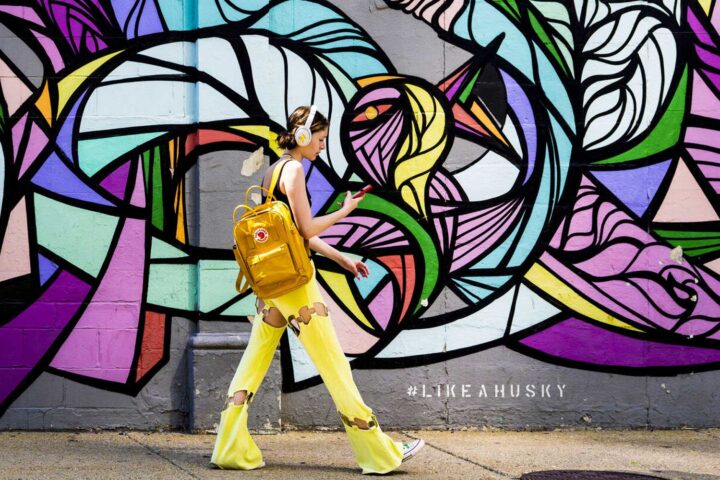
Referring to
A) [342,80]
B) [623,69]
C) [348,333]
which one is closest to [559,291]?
[348,333]

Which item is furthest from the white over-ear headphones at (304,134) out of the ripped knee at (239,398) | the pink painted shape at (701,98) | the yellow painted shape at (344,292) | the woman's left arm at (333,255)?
the pink painted shape at (701,98)

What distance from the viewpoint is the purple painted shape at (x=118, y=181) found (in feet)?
23.3

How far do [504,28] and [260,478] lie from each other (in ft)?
11.5

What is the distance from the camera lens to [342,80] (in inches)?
287

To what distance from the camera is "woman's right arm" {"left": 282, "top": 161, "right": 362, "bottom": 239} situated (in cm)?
568

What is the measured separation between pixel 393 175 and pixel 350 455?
6.36 feet

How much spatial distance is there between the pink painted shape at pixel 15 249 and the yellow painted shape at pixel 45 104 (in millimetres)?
558

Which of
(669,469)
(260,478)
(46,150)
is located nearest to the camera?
(260,478)

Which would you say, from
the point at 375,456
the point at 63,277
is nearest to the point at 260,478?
the point at 375,456

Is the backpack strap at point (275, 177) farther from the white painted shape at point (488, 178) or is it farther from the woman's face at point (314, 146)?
the white painted shape at point (488, 178)

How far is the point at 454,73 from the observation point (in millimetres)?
7367

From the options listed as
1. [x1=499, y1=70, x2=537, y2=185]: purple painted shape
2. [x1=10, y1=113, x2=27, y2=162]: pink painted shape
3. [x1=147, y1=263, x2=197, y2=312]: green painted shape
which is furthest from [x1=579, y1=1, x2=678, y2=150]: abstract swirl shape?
[x1=10, y1=113, x2=27, y2=162]: pink painted shape

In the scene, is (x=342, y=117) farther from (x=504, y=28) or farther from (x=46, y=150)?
(x=46, y=150)

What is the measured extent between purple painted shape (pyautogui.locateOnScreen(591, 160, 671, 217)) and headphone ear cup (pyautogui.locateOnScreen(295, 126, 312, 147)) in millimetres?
2581
